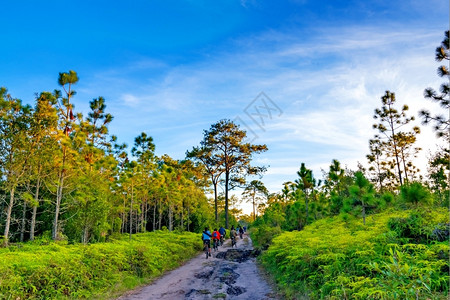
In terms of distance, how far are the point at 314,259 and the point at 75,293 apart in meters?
6.95

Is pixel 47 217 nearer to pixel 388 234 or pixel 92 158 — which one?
pixel 92 158

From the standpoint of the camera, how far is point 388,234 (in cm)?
736

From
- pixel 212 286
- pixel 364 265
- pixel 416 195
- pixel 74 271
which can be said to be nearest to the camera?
pixel 364 265

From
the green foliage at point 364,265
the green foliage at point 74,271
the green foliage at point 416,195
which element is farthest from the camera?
the green foliage at point 416,195

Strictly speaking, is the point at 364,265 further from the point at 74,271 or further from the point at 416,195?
the point at 74,271

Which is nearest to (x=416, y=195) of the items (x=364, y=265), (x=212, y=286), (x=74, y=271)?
(x=364, y=265)

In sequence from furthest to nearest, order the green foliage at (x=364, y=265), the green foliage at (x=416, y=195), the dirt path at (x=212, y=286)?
the green foliage at (x=416, y=195), the dirt path at (x=212, y=286), the green foliage at (x=364, y=265)

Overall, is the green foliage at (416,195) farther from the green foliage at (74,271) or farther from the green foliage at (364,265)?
the green foliage at (74,271)

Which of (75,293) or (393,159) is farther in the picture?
(393,159)

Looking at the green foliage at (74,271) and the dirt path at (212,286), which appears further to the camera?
the dirt path at (212,286)

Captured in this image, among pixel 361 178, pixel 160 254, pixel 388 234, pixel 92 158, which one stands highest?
pixel 92 158

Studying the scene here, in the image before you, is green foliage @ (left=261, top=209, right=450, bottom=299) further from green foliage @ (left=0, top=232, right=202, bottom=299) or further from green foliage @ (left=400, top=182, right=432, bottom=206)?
green foliage @ (left=0, top=232, right=202, bottom=299)

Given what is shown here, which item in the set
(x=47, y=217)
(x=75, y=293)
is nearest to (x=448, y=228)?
(x=75, y=293)

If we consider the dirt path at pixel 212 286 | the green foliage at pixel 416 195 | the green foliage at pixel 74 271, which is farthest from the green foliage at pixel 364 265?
the green foliage at pixel 74 271
